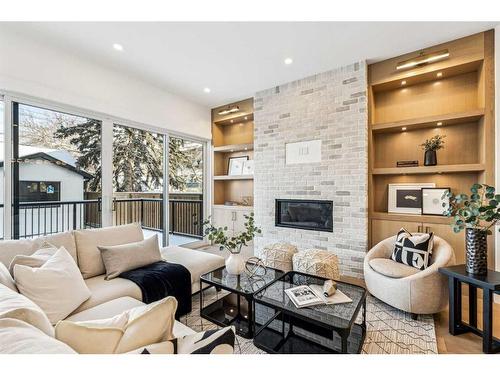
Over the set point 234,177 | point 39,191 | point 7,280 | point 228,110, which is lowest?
point 7,280

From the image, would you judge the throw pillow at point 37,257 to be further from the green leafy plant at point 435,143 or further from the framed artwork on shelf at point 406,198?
the green leafy plant at point 435,143

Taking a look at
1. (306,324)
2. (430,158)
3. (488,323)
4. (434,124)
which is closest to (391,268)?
(488,323)

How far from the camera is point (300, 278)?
215 centimetres

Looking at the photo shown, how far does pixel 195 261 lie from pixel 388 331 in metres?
1.85

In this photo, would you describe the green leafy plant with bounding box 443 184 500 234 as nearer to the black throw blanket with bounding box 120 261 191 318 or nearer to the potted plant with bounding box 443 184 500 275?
the potted plant with bounding box 443 184 500 275

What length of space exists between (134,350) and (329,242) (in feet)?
10.3

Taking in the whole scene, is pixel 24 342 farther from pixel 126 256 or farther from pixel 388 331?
pixel 388 331

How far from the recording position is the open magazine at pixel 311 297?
5.47 ft

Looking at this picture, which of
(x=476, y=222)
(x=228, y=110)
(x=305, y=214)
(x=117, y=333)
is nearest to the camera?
(x=117, y=333)

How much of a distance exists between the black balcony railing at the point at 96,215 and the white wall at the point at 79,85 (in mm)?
1277

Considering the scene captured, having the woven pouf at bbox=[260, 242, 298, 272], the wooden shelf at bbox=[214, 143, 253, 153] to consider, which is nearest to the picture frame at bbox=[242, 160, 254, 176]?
the wooden shelf at bbox=[214, 143, 253, 153]

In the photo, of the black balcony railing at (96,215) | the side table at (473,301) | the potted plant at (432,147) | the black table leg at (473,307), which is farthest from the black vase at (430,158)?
the black balcony railing at (96,215)

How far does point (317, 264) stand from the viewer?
8.45 feet
